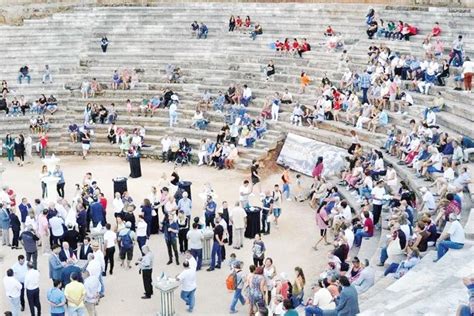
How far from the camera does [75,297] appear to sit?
49.0 feet

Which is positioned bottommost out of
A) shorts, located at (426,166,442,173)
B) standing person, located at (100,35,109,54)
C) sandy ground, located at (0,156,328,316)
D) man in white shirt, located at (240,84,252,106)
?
sandy ground, located at (0,156,328,316)

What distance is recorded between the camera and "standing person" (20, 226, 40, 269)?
18.1 meters

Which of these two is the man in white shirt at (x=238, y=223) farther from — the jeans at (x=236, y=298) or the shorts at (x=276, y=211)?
the jeans at (x=236, y=298)

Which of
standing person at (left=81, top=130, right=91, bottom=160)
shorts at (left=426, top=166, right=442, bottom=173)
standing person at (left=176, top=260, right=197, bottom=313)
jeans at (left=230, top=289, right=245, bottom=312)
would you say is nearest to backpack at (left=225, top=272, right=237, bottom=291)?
jeans at (left=230, top=289, right=245, bottom=312)

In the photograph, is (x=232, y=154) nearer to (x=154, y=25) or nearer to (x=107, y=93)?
(x=107, y=93)

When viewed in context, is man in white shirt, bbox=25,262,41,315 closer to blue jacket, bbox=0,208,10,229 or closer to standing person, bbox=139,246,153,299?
standing person, bbox=139,246,153,299

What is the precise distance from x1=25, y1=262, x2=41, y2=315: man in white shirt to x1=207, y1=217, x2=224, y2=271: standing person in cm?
407

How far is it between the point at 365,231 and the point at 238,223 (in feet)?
10.3

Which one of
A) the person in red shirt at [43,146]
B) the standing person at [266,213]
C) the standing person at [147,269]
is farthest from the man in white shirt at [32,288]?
the person in red shirt at [43,146]

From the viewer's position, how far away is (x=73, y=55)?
3322 centimetres

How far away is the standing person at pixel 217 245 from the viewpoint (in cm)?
1805

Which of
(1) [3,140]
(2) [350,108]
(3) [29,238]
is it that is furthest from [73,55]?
(3) [29,238]

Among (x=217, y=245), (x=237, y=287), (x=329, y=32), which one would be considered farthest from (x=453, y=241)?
(x=329, y=32)

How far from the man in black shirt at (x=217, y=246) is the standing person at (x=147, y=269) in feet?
6.03
